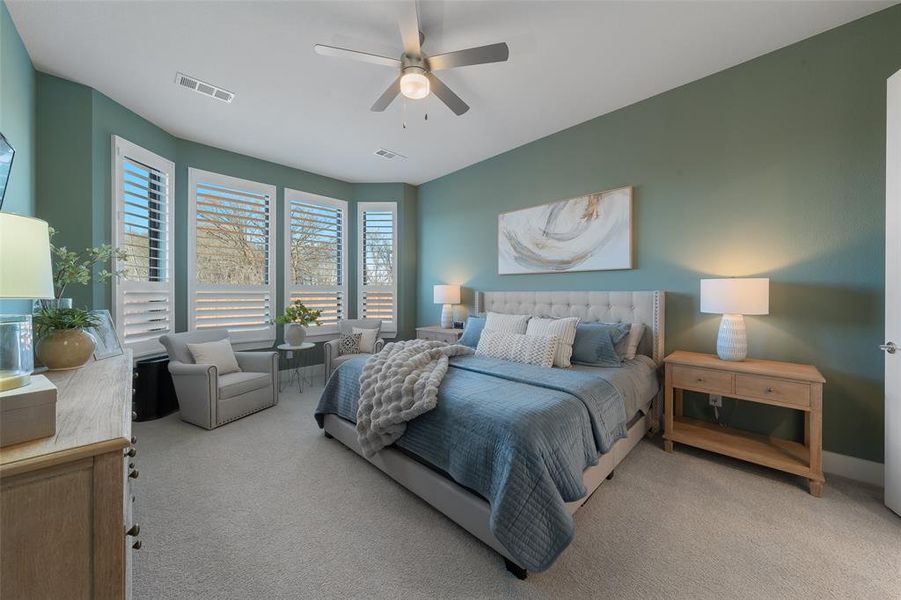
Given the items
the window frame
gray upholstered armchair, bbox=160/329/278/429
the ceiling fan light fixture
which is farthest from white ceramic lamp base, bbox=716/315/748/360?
the window frame

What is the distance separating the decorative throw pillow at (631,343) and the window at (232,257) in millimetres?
4430

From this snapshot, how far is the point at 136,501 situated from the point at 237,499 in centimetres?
62

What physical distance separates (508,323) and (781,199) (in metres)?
2.39

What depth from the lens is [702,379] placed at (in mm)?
2576

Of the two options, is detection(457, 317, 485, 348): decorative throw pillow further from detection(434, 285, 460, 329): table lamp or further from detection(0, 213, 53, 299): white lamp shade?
detection(0, 213, 53, 299): white lamp shade

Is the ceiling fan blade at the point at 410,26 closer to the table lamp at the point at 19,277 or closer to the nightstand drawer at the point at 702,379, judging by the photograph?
the table lamp at the point at 19,277

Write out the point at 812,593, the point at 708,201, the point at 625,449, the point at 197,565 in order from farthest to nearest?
the point at 708,201
the point at 625,449
the point at 197,565
the point at 812,593

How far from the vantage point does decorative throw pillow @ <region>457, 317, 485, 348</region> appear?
3719 mm

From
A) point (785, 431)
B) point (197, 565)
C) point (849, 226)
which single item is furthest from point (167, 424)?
point (849, 226)

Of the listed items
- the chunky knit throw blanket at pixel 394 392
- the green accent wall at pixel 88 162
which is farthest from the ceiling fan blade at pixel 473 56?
the green accent wall at pixel 88 162

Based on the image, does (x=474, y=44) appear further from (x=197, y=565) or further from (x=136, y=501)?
(x=136, y=501)

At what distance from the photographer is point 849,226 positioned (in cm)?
237

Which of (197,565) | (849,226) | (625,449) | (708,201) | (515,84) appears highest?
(515,84)

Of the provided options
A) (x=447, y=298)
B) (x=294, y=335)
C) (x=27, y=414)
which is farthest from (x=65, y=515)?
(x=447, y=298)
